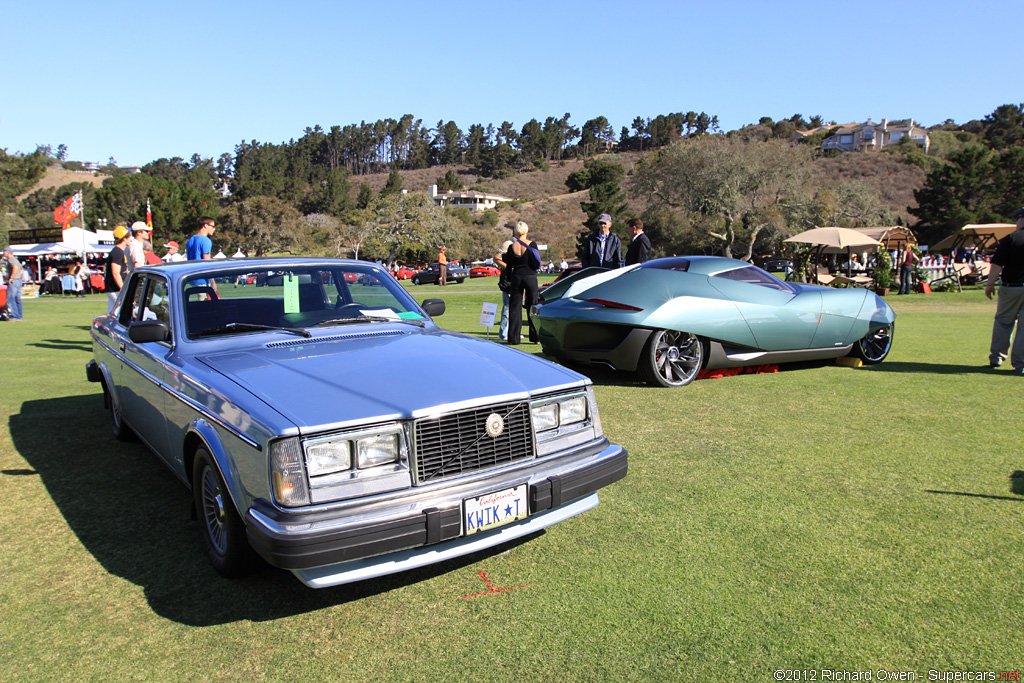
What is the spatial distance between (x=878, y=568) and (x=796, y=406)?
11.4ft

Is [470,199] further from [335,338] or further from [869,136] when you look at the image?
[335,338]

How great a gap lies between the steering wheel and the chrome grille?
2.07 m

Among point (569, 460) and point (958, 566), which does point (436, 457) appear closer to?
point (569, 460)

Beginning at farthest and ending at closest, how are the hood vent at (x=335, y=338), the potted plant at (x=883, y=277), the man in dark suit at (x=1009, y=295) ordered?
the potted plant at (x=883, y=277), the man in dark suit at (x=1009, y=295), the hood vent at (x=335, y=338)

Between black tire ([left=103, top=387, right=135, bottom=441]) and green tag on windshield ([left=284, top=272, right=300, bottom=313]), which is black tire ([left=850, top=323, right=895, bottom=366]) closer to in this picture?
green tag on windshield ([left=284, top=272, right=300, bottom=313])

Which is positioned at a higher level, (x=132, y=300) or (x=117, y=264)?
(x=117, y=264)

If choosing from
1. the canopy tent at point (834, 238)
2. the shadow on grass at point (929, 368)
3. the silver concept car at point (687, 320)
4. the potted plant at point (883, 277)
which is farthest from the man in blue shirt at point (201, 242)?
the canopy tent at point (834, 238)

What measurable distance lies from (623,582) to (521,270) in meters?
7.29

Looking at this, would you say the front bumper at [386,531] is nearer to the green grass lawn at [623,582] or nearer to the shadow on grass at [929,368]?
the green grass lawn at [623,582]

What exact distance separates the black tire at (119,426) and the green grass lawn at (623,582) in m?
0.07

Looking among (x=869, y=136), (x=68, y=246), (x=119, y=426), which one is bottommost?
(x=119, y=426)

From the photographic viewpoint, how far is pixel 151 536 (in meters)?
3.66

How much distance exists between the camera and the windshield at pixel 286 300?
402 centimetres

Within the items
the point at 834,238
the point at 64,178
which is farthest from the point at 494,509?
the point at 64,178
